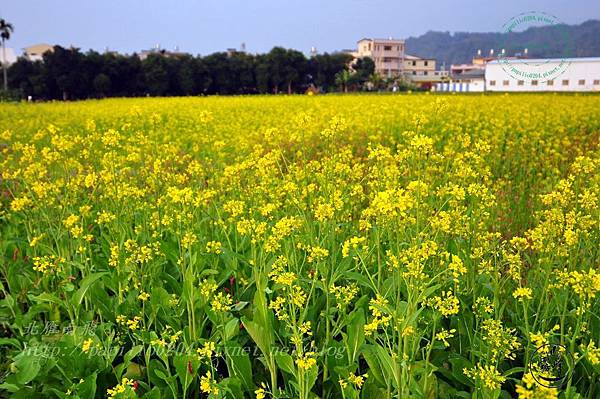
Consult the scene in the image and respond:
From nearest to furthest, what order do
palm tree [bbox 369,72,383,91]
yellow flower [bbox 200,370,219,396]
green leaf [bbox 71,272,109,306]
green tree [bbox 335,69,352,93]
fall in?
1. yellow flower [bbox 200,370,219,396]
2. green leaf [bbox 71,272,109,306]
3. green tree [bbox 335,69,352,93]
4. palm tree [bbox 369,72,383,91]

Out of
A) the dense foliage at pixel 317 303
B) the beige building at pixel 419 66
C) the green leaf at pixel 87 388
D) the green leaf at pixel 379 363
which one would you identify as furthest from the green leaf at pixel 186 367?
the beige building at pixel 419 66

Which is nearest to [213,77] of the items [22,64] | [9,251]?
[22,64]

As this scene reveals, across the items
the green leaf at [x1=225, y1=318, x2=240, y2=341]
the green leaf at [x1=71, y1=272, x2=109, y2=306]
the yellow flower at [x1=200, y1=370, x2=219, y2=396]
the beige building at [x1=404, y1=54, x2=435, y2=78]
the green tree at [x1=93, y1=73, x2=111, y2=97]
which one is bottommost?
the yellow flower at [x1=200, y1=370, x2=219, y2=396]

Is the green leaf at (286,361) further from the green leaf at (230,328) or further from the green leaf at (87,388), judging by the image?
the green leaf at (87,388)

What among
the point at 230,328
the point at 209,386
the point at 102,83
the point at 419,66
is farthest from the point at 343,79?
the point at 419,66

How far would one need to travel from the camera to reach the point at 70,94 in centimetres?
5025

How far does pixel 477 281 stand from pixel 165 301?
6.74ft

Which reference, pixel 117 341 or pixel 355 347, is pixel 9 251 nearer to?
pixel 117 341

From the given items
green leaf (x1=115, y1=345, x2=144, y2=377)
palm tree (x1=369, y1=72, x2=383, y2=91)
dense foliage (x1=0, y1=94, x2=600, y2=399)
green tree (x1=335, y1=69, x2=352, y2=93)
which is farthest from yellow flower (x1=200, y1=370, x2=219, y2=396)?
palm tree (x1=369, y1=72, x2=383, y2=91)

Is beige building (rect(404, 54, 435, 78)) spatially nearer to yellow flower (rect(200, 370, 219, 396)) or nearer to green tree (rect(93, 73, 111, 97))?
green tree (rect(93, 73, 111, 97))

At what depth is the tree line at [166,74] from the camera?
4925 cm

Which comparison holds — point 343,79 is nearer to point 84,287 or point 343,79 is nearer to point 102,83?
point 102,83

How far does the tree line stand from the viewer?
162ft

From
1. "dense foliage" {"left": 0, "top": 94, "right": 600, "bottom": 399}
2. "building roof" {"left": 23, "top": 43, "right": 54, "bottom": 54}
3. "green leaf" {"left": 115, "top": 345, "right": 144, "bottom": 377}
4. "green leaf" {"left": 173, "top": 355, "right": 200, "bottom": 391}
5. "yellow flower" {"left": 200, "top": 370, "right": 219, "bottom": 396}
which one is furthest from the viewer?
"building roof" {"left": 23, "top": 43, "right": 54, "bottom": 54}
